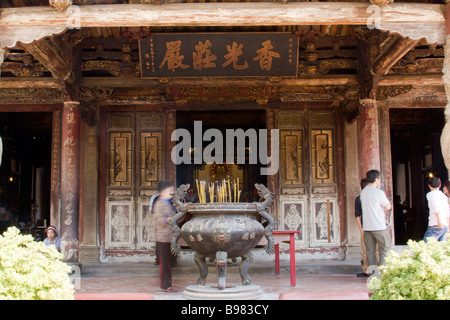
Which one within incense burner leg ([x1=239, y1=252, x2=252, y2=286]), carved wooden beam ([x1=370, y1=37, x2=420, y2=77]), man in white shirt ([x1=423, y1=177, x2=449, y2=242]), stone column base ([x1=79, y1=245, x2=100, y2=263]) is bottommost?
stone column base ([x1=79, y1=245, x2=100, y2=263])

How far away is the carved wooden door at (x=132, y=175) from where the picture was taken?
26.5ft

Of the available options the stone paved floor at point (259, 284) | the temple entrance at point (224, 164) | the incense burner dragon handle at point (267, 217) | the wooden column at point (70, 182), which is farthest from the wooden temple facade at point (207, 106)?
the incense burner dragon handle at point (267, 217)

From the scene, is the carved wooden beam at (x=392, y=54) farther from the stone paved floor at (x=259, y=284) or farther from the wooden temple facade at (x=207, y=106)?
the stone paved floor at (x=259, y=284)

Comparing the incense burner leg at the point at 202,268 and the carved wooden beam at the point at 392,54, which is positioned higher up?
the carved wooden beam at the point at 392,54

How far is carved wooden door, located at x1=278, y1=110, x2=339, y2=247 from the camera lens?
807 centimetres

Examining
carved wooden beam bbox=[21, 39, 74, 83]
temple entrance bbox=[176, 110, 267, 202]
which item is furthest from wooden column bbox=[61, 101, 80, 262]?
temple entrance bbox=[176, 110, 267, 202]

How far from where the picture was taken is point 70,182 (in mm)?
7043

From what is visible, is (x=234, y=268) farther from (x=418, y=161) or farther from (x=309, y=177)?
(x=418, y=161)

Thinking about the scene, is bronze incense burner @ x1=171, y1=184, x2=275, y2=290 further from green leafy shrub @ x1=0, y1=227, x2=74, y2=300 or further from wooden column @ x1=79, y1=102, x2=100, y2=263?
wooden column @ x1=79, y1=102, x2=100, y2=263

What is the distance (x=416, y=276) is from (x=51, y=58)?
5092 millimetres

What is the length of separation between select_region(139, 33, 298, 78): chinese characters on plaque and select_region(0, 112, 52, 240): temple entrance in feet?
16.5

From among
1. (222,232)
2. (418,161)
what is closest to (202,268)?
(222,232)

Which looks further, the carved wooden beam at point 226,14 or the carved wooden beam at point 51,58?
the carved wooden beam at point 51,58

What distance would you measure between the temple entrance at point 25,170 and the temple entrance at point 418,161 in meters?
8.21
